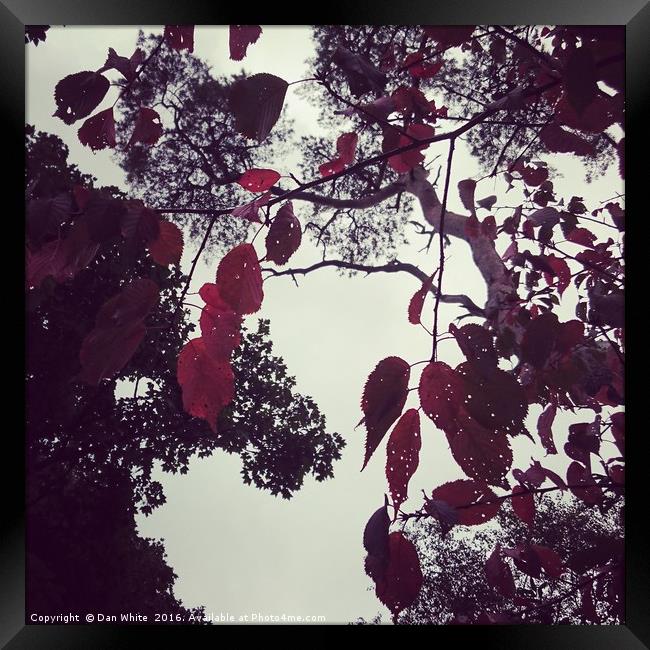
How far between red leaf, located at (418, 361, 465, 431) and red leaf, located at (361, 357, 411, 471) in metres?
0.03

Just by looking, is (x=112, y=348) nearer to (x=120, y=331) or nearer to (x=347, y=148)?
(x=120, y=331)

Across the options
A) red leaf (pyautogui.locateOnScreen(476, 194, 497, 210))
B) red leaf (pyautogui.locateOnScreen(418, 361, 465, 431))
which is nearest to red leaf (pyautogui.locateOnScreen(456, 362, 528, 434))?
red leaf (pyautogui.locateOnScreen(418, 361, 465, 431))

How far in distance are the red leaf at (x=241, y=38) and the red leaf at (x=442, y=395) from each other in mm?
586

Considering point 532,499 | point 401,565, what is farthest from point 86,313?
point 532,499

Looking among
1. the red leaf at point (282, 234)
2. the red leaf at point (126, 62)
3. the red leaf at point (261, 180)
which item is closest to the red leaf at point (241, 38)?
the red leaf at point (126, 62)

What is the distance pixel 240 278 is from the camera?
49cm

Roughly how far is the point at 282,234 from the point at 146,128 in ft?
1.49

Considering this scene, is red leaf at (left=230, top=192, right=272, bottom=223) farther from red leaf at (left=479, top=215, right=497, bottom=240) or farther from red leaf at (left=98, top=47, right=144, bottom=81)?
red leaf at (left=479, top=215, right=497, bottom=240)

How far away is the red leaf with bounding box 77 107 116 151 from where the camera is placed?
748mm

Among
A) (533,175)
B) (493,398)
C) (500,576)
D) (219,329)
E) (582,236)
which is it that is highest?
(533,175)

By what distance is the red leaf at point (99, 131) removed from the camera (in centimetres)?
75

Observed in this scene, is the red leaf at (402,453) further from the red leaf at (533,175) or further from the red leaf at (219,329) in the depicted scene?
the red leaf at (533,175)

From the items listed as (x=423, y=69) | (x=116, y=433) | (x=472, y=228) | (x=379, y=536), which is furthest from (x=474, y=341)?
(x=116, y=433)
